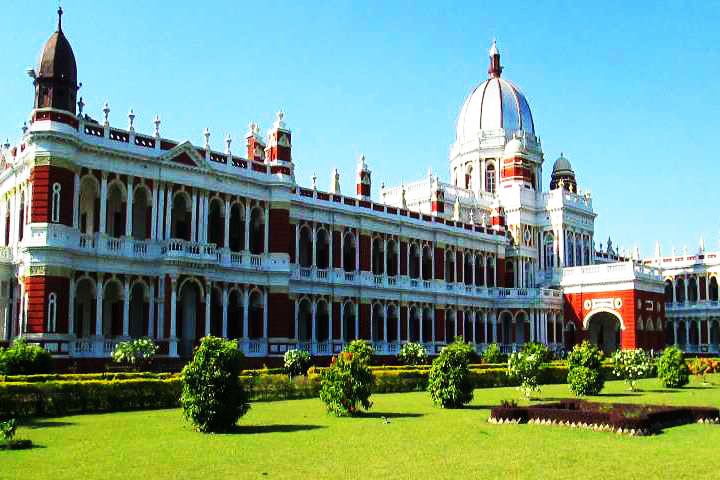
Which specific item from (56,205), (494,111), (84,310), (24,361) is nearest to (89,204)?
(56,205)

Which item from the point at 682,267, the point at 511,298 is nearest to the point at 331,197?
the point at 511,298

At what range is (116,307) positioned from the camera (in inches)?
1687

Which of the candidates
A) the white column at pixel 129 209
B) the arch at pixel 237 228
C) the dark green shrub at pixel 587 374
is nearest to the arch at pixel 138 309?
the white column at pixel 129 209

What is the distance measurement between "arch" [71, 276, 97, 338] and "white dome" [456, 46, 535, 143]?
1974 inches

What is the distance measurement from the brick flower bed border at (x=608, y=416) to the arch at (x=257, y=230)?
26853 mm

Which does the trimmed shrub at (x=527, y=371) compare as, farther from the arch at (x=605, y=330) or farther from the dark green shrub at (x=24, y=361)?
the arch at (x=605, y=330)

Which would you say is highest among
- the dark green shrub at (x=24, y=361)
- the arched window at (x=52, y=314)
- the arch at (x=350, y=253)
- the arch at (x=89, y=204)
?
the arch at (x=89, y=204)

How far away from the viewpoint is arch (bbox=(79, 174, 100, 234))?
4259 centimetres

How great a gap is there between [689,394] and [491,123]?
5030cm

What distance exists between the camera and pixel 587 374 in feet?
117

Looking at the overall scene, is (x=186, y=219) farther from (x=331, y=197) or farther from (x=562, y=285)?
(x=562, y=285)

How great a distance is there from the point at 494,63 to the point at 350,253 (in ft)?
132

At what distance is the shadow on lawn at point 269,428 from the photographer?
2147 cm

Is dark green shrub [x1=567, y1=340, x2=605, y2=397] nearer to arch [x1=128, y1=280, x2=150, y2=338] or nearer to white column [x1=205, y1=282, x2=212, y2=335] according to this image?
white column [x1=205, y1=282, x2=212, y2=335]
